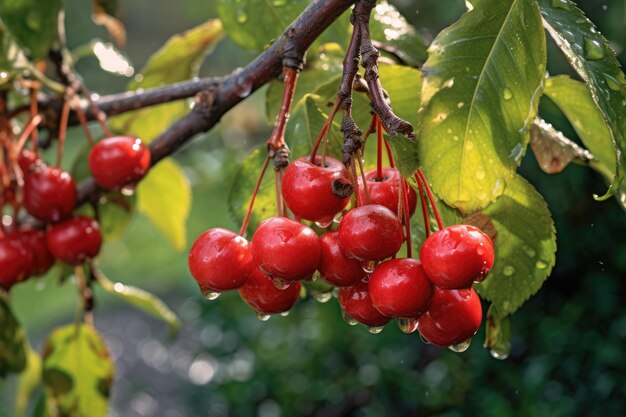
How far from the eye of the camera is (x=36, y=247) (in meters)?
1.40

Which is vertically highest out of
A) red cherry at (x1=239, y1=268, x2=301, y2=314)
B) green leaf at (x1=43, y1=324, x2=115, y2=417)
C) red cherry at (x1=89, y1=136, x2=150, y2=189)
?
red cherry at (x1=239, y1=268, x2=301, y2=314)

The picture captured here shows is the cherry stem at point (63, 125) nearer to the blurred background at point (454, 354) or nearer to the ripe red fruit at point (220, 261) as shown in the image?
the blurred background at point (454, 354)

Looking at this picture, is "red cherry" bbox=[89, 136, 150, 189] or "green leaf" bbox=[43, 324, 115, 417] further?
"green leaf" bbox=[43, 324, 115, 417]

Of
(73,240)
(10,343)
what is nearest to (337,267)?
(73,240)

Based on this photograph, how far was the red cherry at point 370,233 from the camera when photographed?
2.60ft

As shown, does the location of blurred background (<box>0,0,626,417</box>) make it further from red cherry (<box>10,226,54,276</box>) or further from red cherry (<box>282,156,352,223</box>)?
red cherry (<box>282,156,352,223</box>)

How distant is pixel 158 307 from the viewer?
182cm

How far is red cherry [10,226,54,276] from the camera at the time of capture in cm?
138

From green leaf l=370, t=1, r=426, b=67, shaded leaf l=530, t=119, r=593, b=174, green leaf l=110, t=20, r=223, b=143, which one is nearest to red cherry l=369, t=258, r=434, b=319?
shaded leaf l=530, t=119, r=593, b=174

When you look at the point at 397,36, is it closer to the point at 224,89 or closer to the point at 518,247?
the point at 224,89

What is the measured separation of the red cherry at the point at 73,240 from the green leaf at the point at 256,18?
40 centimetres

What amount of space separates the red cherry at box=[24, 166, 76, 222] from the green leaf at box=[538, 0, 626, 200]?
841mm

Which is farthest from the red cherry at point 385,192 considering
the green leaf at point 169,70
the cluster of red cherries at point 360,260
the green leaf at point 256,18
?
the green leaf at point 169,70

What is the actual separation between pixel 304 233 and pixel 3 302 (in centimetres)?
101
